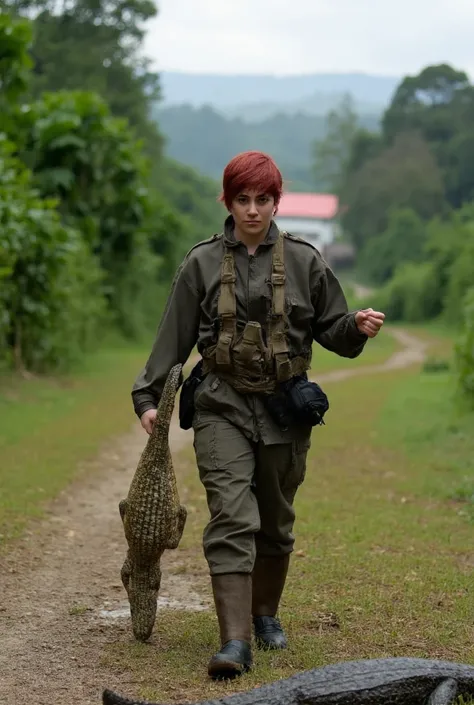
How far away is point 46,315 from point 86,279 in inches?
146

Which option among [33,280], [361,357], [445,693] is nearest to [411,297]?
[361,357]

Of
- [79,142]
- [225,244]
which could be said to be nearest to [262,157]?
[225,244]

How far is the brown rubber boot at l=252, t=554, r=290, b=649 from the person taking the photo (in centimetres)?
483

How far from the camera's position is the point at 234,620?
438 centimetres

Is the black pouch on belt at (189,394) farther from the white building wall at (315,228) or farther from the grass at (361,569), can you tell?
the white building wall at (315,228)

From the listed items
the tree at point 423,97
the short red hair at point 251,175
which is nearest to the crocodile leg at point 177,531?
the short red hair at point 251,175

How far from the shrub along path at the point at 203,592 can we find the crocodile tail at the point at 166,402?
935 mm

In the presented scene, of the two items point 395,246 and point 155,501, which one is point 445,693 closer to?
point 155,501

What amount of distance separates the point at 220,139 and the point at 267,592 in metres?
155

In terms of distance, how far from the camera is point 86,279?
2059cm

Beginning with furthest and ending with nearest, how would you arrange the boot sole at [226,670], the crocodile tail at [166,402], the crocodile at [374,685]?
1. the crocodile tail at [166,402]
2. the boot sole at [226,670]
3. the crocodile at [374,685]

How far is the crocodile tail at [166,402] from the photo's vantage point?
179 inches

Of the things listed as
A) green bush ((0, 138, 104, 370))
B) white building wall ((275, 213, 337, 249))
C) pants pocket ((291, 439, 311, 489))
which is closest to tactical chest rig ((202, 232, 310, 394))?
→ pants pocket ((291, 439, 311, 489))

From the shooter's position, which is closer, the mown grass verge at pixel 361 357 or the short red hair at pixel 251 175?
the short red hair at pixel 251 175
